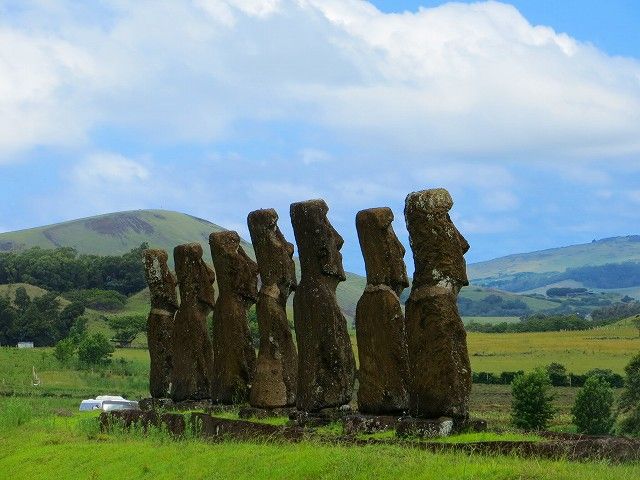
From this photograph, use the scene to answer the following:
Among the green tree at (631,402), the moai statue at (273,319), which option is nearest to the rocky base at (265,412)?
the moai statue at (273,319)

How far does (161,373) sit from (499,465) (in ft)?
52.7

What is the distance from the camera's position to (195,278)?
27484 millimetres

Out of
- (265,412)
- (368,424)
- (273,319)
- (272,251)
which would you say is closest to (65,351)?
(272,251)

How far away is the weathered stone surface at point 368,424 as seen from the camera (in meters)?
19.0

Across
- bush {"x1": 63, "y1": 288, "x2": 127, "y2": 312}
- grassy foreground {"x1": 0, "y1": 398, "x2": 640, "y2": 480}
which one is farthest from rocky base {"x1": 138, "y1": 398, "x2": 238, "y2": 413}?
bush {"x1": 63, "y1": 288, "x2": 127, "y2": 312}

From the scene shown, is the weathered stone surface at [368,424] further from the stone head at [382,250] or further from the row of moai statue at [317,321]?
the stone head at [382,250]

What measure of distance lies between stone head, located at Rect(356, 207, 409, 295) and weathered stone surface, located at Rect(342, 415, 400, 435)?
2.19 m

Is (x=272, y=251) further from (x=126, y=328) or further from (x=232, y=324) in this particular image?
(x=126, y=328)

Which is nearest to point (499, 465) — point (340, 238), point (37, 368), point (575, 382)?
point (340, 238)

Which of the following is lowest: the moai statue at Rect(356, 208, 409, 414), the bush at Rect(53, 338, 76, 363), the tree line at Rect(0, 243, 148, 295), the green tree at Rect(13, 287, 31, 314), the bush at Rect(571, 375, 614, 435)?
the bush at Rect(571, 375, 614, 435)

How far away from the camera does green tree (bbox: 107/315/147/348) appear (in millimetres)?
104519

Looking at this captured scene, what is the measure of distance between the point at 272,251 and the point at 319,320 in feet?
9.30

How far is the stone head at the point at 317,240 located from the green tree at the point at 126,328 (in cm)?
8246

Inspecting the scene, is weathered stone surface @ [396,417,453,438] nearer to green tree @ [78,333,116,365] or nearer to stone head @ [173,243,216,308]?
stone head @ [173,243,216,308]
